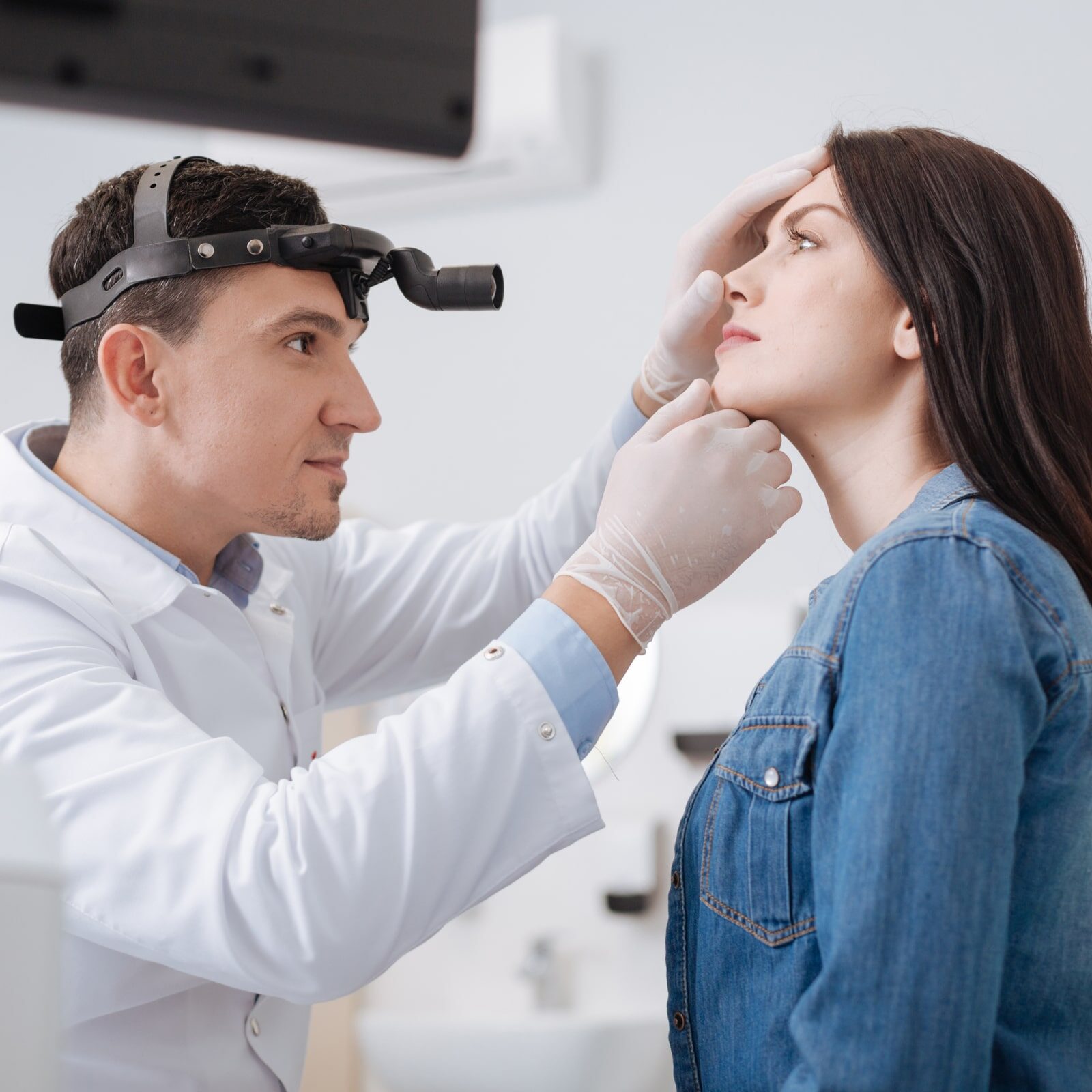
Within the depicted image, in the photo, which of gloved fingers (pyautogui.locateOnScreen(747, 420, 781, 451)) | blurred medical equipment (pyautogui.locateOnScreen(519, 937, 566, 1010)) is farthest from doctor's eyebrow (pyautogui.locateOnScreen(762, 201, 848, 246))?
blurred medical equipment (pyautogui.locateOnScreen(519, 937, 566, 1010))

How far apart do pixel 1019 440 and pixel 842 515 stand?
0.19 meters

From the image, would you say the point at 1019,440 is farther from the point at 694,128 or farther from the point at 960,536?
the point at 694,128

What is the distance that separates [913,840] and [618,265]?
1.91 meters

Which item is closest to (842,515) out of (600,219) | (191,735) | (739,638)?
(191,735)

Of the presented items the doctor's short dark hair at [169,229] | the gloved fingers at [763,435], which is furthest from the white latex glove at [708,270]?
the doctor's short dark hair at [169,229]

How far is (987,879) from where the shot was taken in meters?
0.79

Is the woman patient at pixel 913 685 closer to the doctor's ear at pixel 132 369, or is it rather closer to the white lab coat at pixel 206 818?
the white lab coat at pixel 206 818

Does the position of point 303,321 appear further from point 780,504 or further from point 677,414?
point 780,504

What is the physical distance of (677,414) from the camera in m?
1.22

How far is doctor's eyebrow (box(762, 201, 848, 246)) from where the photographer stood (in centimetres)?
117

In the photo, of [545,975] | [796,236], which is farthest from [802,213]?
[545,975]

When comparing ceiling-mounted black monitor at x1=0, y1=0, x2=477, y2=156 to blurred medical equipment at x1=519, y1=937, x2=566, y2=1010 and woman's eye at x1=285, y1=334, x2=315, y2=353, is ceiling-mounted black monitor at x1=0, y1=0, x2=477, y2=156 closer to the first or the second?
woman's eye at x1=285, y1=334, x2=315, y2=353

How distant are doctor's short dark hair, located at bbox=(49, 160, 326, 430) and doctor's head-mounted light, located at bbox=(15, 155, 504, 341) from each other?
13 millimetres

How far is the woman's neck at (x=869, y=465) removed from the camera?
3.67 feet
